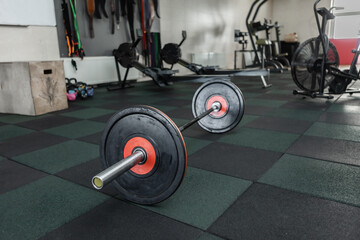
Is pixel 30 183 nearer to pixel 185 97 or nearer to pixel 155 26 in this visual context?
pixel 185 97

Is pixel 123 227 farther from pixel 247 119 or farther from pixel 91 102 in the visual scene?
pixel 91 102

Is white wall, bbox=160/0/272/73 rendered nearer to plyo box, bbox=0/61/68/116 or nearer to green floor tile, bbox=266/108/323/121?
plyo box, bbox=0/61/68/116

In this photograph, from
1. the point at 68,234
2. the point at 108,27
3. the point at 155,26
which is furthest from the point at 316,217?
the point at 155,26

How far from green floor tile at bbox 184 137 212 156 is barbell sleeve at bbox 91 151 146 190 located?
2.29ft

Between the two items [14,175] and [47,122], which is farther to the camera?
[47,122]

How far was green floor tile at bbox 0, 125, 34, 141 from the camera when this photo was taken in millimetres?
2119

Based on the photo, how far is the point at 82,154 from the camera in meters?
1.68

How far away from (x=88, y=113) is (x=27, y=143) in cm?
95

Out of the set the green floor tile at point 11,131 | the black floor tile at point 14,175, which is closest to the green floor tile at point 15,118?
the green floor tile at point 11,131

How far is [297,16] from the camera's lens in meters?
9.55

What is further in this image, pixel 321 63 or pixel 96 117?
pixel 321 63

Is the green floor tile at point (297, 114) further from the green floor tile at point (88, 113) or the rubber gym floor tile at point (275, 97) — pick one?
the green floor tile at point (88, 113)

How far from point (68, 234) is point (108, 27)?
4462mm

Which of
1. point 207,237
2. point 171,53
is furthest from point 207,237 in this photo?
point 171,53
